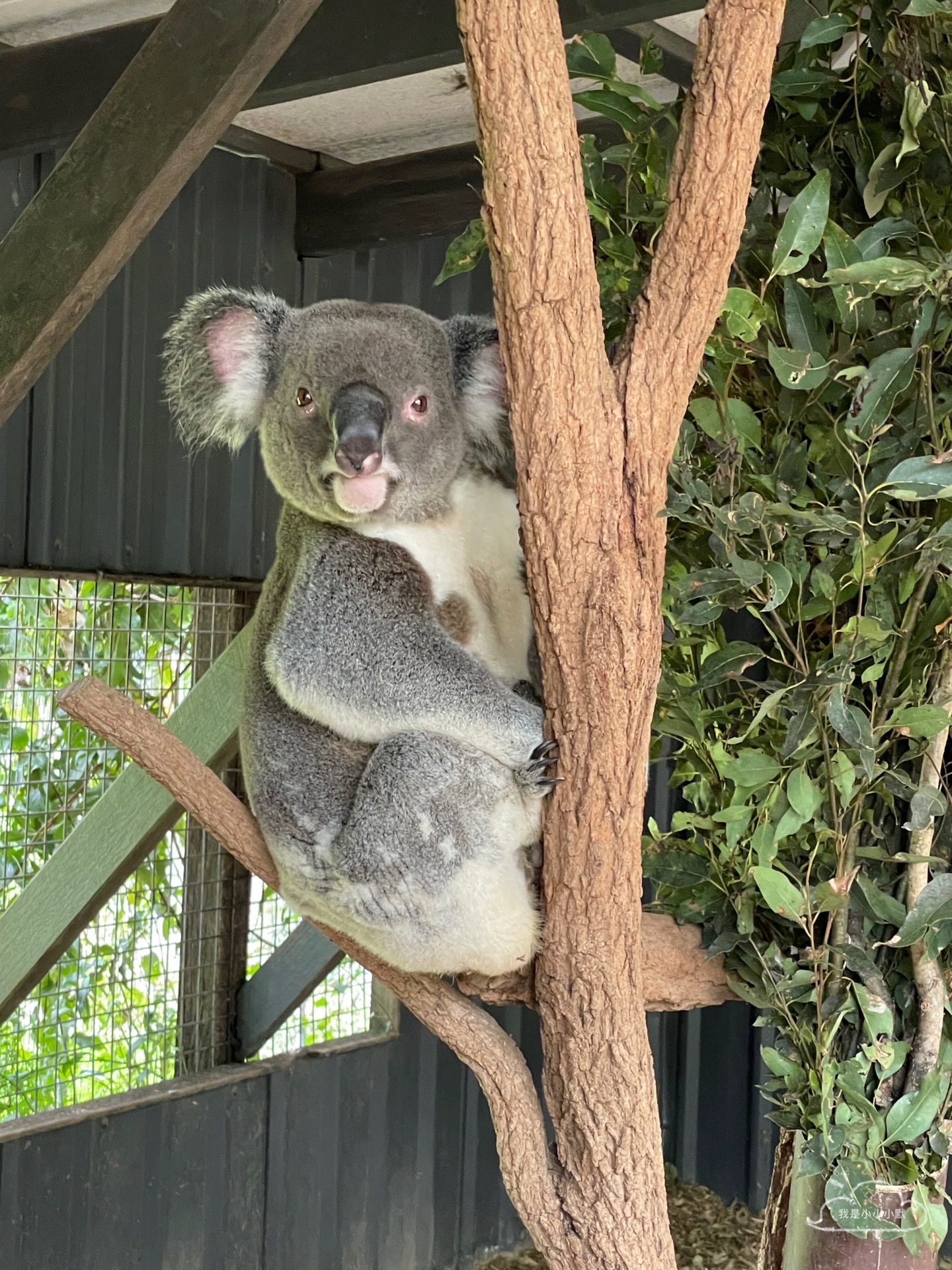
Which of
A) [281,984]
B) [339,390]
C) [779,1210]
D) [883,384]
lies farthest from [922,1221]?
[281,984]

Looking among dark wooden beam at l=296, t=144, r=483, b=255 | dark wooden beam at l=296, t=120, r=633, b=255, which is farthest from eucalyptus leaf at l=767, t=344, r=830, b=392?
dark wooden beam at l=296, t=144, r=483, b=255

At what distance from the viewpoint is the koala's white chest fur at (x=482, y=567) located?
1985mm

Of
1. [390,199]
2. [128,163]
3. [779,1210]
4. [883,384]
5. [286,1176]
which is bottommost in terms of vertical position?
[286,1176]

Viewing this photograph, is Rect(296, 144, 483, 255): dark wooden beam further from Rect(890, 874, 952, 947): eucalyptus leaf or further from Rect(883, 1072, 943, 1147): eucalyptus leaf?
Rect(883, 1072, 943, 1147): eucalyptus leaf

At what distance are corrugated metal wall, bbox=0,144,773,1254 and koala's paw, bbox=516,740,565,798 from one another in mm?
1920

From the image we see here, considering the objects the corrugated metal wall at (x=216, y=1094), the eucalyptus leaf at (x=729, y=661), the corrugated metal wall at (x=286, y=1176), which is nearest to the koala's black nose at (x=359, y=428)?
the eucalyptus leaf at (x=729, y=661)

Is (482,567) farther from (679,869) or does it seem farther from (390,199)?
(390,199)

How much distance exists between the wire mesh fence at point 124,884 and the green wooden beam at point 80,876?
0.32m

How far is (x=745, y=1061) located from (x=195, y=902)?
218cm

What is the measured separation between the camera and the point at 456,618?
2.02 m

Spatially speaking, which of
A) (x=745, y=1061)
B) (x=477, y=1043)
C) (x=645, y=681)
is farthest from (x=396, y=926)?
(x=745, y=1061)

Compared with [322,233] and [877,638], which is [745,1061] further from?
[877,638]

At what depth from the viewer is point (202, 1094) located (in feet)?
12.6

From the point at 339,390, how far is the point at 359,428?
11 centimetres
